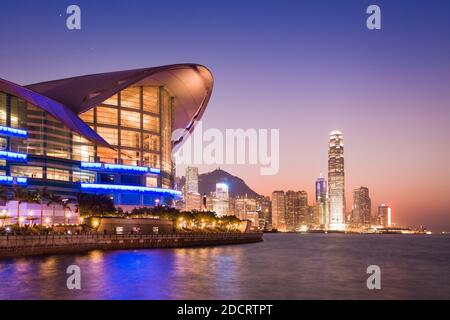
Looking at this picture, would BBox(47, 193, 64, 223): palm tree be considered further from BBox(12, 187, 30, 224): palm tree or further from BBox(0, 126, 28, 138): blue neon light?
BBox(0, 126, 28, 138): blue neon light

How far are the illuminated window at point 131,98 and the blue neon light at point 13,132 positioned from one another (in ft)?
100

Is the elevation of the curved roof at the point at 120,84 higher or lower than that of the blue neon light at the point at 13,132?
higher

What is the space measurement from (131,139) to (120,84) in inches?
511

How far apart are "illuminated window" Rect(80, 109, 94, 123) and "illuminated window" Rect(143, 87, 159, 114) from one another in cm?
1388

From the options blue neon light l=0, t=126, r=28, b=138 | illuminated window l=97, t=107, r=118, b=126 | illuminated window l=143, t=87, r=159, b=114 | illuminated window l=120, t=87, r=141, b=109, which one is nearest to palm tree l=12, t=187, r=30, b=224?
blue neon light l=0, t=126, r=28, b=138

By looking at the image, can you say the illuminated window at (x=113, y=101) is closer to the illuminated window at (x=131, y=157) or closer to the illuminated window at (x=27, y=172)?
the illuminated window at (x=131, y=157)

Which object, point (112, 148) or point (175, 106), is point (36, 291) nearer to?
point (112, 148)

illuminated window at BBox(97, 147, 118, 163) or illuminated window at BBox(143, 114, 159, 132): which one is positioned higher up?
illuminated window at BBox(143, 114, 159, 132)

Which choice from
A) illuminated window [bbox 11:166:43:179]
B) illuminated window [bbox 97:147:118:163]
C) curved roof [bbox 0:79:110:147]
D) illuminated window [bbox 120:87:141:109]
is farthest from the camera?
illuminated window [bbox 120:87:141:109]

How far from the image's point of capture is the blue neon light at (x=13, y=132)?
101994 millimetres

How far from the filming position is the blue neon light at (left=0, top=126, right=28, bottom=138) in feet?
335

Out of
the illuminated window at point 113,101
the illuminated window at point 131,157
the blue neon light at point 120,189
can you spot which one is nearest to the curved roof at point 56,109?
the illuminated window at point 131,157

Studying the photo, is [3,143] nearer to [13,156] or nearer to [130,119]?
[13,156]

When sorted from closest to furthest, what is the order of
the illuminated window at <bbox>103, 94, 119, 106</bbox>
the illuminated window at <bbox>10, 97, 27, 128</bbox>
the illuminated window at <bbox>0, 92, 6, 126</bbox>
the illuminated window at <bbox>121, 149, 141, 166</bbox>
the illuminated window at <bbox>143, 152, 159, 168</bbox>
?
the illuminated window at <bbox>0, 92, 6, 126</bbox> → the illuminated window at <bbox>10, 97, 27, 128</bbox> → the illuminated window at <bbox>121, 149, 141, 166</bbox> → the illuminated window at <bbox>103, 94, 119, 106</bbox> → the illuminated window at <bbox>143, 152, 159, 168</bbox>
